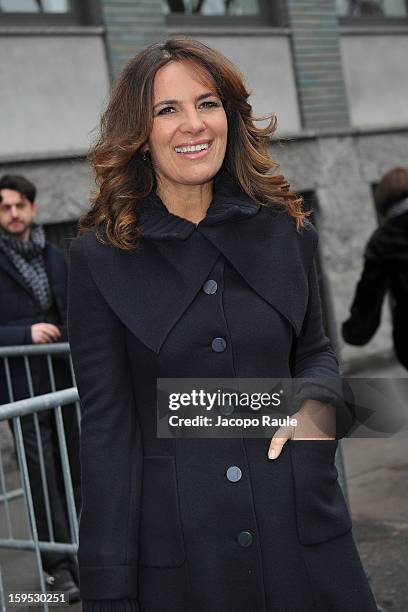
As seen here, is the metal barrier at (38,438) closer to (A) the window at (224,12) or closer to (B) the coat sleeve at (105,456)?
(B) the coat sleeve at (105,456)

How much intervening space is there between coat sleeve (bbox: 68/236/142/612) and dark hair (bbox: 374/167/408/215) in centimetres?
301

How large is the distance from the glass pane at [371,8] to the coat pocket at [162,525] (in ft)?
32.2

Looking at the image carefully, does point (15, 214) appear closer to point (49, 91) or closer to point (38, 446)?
point (38, 446)

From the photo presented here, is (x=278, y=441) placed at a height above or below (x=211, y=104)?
below

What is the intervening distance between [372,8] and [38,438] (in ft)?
28.4

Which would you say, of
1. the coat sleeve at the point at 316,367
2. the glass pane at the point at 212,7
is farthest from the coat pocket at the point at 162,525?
the glass pane at the point at 212,7

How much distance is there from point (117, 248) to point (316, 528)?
29.8 inches

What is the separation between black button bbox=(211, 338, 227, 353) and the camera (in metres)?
2.28

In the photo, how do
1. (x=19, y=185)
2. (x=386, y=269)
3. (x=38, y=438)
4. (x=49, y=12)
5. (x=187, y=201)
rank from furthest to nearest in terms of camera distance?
(x=49, y=12), (x=19, y=185), (x=386, y=269), (x=38, y=438), (x=187, y=201)

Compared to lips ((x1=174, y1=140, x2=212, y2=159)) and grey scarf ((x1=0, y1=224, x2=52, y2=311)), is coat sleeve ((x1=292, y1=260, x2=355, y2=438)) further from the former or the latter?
grey scarf ((x1=0, y1=224, x2=52, y2=311))

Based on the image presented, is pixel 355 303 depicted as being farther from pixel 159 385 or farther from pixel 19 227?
pixel 159 385

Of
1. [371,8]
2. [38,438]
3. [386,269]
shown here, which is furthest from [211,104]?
[371,8]

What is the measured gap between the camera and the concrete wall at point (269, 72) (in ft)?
33.7

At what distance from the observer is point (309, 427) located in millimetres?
2311
